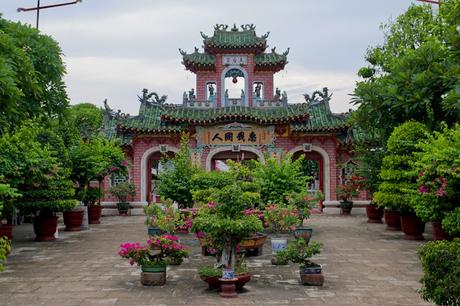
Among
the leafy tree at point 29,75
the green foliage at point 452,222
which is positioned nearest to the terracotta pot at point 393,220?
the green foliage at point 452,222

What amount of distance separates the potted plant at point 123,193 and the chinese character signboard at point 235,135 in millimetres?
3619

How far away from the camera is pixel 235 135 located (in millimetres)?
22781

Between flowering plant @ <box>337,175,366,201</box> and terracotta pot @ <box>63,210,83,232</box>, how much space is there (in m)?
9.01

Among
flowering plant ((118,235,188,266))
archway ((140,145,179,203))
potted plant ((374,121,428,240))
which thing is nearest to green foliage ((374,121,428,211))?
potted plant ((374,121,428,240))

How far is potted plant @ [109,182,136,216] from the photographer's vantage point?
22000mm

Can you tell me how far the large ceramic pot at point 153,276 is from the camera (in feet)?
25.1

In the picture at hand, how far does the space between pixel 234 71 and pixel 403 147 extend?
12.2m

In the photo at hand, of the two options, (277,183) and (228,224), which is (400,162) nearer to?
(277,183)

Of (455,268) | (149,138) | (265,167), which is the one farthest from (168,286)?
(149,138)

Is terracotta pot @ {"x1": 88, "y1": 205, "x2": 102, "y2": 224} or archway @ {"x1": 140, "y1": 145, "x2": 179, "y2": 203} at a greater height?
archway @ {"x1": 140, "y1": 145, "x2": 179, "y2": 203}

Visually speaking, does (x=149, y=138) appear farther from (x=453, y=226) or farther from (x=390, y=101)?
(x=453, y=226)

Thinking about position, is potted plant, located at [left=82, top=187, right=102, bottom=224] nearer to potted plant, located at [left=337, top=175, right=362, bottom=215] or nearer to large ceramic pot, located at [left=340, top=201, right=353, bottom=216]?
potted plant, located at [left=337, top=175, right=362, bottom=215]

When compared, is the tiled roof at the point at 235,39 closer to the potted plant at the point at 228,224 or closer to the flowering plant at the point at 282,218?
the flowering plant at the point at 282,218

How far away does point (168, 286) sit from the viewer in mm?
7621
